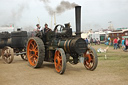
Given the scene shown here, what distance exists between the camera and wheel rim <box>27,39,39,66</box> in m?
6.86

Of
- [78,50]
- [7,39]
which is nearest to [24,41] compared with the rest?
[7,39]

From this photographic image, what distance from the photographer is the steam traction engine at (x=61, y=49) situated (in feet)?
18.7

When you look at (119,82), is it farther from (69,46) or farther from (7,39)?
(7,39)

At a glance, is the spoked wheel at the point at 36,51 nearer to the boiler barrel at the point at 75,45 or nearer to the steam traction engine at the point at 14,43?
the boiler barrel at the point at 75,45

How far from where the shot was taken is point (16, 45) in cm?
854

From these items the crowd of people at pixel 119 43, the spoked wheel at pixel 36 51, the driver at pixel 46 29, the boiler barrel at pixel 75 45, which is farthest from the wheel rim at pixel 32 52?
the crowd of people at pixel 119 43

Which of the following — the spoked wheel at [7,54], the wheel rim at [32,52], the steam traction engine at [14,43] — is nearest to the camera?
the wheel rim at [32,52]

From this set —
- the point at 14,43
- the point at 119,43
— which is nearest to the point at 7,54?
the point at 14,43

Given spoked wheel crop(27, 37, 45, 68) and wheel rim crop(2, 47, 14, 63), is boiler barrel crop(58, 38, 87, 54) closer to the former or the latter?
spoked wheel crop(27, 37, 45, 68)

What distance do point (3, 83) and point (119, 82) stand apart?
3216 mm

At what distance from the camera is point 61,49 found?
568 centimetres

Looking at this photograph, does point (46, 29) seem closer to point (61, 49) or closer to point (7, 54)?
point (61, 49)

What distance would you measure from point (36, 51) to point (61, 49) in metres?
1.50

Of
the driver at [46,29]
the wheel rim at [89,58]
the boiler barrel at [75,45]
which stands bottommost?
the wheel rim at [89,58]
